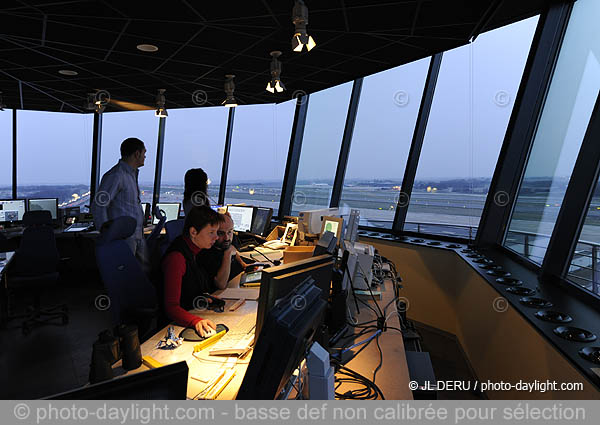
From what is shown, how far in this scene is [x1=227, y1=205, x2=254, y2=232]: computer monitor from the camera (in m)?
4.76

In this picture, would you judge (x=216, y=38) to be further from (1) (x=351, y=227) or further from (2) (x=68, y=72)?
(2) (x=68, y=72)

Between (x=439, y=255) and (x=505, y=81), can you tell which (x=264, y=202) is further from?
(x=505, y=81)

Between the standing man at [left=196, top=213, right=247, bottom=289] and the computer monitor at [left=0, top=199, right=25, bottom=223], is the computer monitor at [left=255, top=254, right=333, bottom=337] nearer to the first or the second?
the standing man at [left=196, top=213, right=247, bottom=289]

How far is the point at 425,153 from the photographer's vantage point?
182 inches

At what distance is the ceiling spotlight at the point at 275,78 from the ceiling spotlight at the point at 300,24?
112 cm

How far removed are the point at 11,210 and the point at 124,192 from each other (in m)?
3.80

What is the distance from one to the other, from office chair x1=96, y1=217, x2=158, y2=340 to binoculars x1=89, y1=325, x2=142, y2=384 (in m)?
0.79

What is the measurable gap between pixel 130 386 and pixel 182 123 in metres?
7.42

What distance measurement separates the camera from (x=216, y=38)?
3668 millimetres

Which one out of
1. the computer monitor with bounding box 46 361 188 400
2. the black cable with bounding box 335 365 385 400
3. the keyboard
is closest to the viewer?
the computer monitor with bounding box 46 361 188 400

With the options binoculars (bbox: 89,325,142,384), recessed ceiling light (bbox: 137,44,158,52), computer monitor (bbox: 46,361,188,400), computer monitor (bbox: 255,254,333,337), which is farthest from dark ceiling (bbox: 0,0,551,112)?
computer monitor (bbox: 46,361,188,400)

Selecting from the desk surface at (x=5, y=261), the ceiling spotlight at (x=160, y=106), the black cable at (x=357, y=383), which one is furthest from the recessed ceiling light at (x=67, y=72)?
the black cable at (x=357, y=383)
